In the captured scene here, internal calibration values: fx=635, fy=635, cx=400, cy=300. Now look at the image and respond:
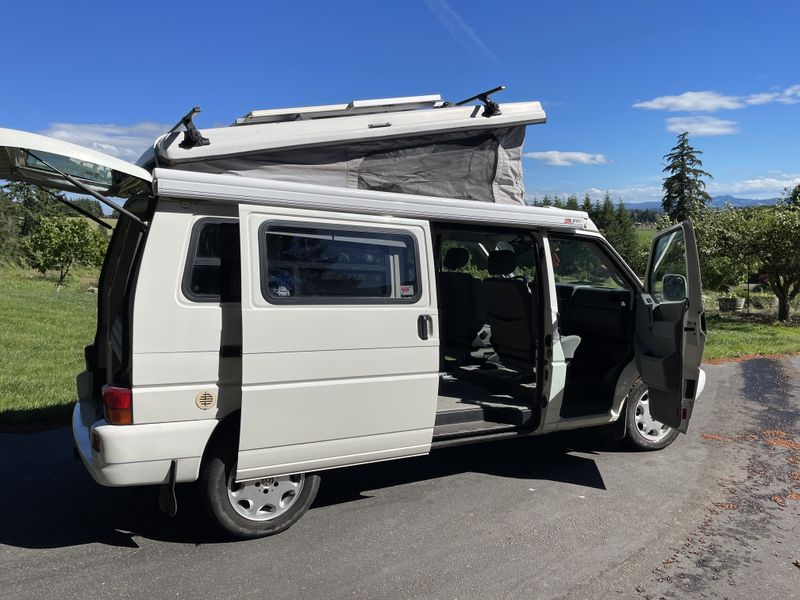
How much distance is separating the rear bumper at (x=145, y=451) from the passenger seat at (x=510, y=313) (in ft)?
9.64

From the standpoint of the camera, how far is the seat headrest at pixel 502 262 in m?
6.07

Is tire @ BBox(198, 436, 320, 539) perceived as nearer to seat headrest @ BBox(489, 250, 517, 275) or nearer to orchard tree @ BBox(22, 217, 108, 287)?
seat headrest @ BBox(489, 250, 517, 275)

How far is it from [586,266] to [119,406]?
4281 millimetres

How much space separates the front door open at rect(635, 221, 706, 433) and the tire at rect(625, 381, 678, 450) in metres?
0.32

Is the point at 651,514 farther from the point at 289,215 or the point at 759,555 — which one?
the point at 289,215

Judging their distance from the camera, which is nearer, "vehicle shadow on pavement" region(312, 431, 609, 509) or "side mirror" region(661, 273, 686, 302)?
"vehicle shadow on pavement" region(312, 431, 609, 509)

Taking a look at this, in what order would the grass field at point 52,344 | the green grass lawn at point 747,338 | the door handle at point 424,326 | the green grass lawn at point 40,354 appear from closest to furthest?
1. the door handle at point 424,326
2. the green grass lawn at point 40,354
3. the grass field at point 52,344
4. the green grass lawn at point 747,338

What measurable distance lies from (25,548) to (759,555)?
4.55 metres

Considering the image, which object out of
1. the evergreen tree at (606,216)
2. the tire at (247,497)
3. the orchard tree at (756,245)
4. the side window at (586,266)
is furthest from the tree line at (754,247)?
the evergreen tree at (606,216)

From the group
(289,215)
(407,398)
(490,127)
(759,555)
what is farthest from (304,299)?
(759,555)

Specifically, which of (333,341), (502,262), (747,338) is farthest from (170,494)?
(747,338)

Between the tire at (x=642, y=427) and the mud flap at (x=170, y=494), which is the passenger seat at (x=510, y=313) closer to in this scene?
the tire at (x=642, y=427)

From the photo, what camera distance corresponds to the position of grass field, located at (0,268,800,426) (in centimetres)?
693

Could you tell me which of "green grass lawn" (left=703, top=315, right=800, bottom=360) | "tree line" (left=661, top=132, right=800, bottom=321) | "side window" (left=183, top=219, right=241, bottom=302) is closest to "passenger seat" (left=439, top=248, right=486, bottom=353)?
"side window" (left=183, top=219, right=241, bottom=302)
